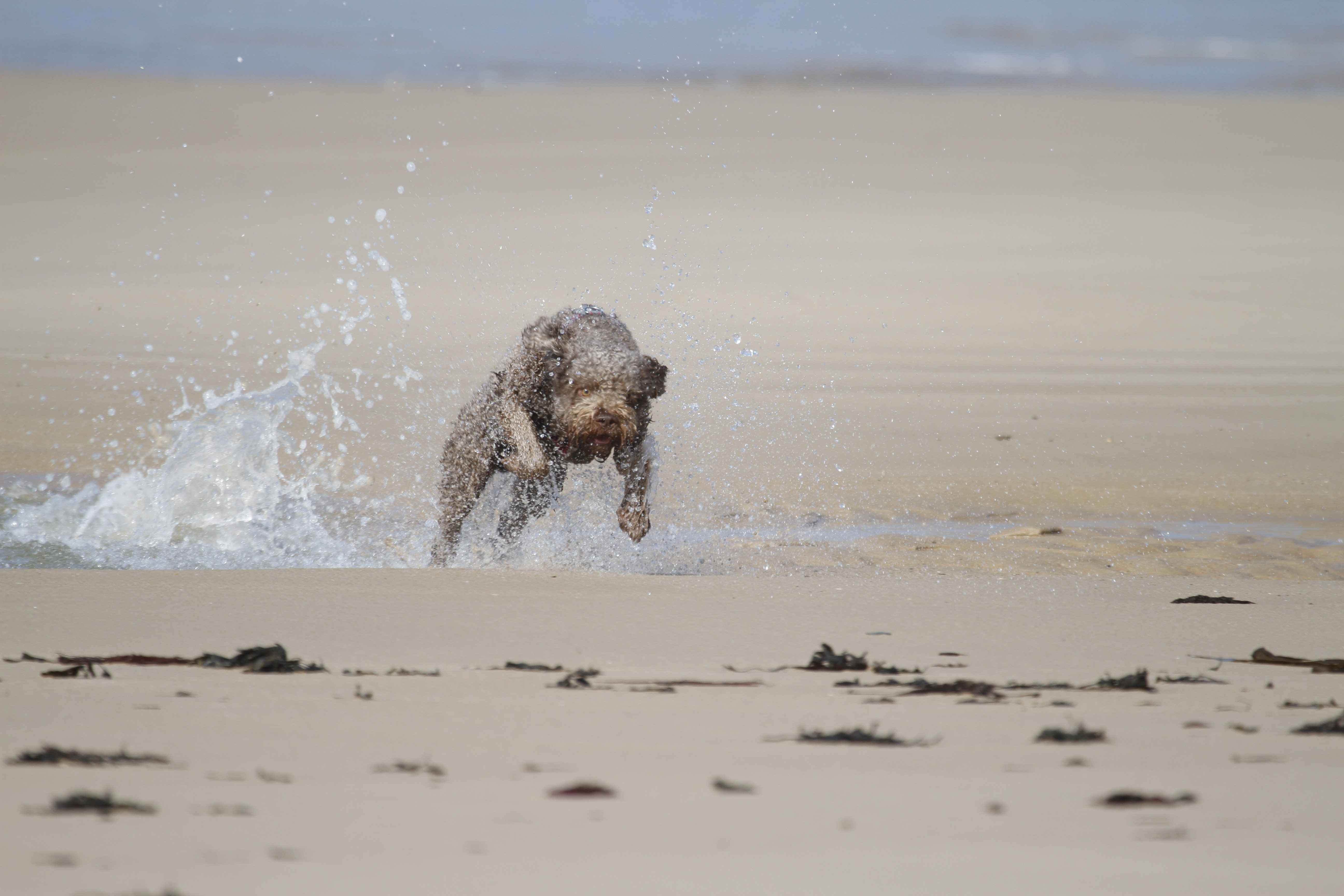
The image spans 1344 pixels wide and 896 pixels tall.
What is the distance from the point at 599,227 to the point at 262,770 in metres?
14.1

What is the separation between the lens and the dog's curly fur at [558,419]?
261 inches

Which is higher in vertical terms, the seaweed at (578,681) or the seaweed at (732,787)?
the seaweed at (578,681)

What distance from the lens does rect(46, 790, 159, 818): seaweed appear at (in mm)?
2840

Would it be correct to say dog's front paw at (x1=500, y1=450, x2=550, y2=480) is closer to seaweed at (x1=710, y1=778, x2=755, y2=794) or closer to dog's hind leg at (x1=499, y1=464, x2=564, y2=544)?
dog's hind leg at (x1=499, y1=464, x2=564, y2=544)

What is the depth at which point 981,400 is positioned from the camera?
10906mm

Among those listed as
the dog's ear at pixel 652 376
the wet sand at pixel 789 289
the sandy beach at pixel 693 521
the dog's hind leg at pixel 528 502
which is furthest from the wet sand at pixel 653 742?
the wet sand at pixel 789 289

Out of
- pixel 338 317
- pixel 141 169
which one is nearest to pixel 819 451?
pixel 338 317

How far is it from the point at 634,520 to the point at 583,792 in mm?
3619

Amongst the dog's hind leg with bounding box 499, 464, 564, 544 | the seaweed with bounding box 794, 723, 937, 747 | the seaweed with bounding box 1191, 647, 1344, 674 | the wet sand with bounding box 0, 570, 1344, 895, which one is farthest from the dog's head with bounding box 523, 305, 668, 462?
the seaweed with bounding box 794, 723, 937, 747

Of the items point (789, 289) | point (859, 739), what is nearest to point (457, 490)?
point (859, 739)

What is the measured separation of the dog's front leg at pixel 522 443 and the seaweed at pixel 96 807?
12.7 feet

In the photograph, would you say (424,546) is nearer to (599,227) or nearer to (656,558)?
(656,558)

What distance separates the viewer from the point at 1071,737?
3527mm

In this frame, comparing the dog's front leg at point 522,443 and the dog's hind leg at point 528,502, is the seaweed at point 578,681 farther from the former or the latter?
the dog's hind leg at point 528,502
